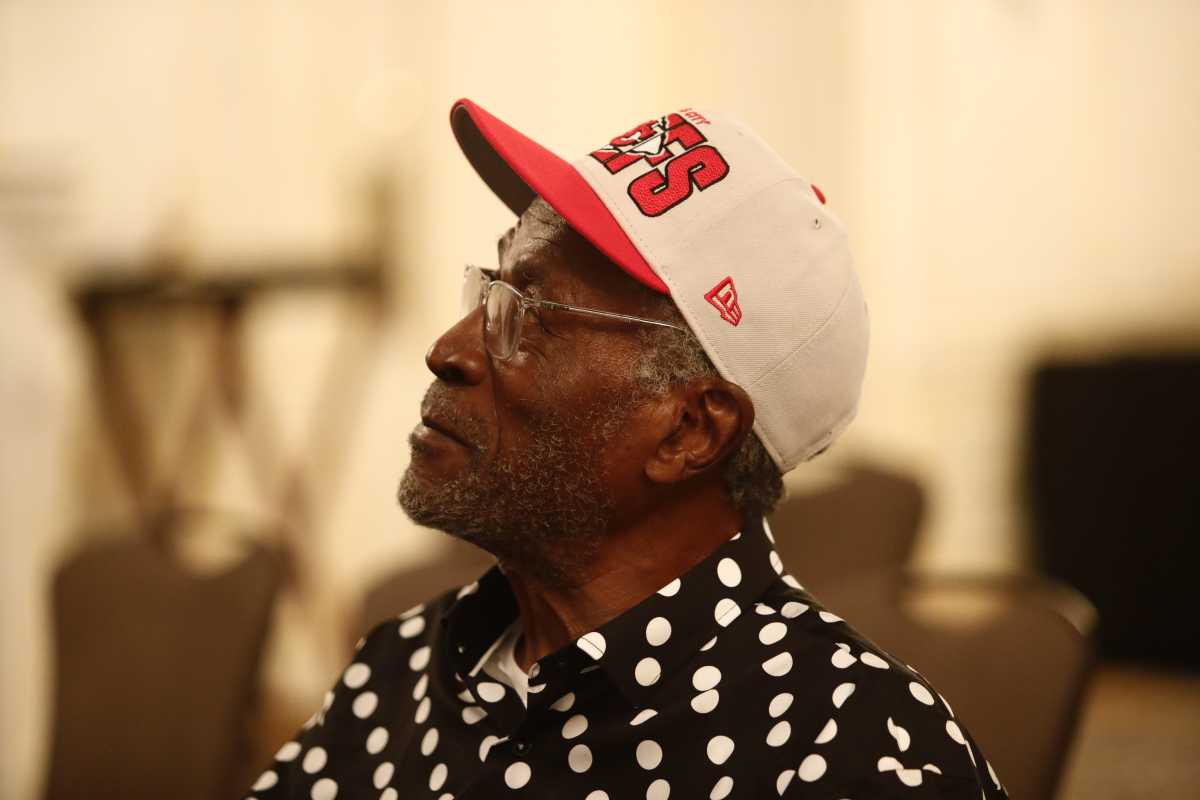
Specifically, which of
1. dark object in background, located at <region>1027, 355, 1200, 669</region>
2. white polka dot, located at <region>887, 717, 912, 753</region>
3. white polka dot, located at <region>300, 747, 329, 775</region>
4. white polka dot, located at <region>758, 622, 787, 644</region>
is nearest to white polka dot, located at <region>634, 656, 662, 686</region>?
white polka dot, located at <region>758, 622, 787, 644</region>

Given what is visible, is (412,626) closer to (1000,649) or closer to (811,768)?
(811,768)

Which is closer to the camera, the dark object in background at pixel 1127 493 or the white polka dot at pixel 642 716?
the white polka dot at pixel 642 716

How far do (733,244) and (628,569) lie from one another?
349mm

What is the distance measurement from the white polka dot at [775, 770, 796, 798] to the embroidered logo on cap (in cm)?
53

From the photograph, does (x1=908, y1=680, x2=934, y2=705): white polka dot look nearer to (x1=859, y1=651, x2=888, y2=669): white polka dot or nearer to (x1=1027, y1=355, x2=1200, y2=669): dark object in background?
(x1=859, y1=651, x2=888, y2=669): white polka dot

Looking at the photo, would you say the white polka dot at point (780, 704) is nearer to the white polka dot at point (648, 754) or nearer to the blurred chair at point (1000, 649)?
the white polka dot at point (648, 754)

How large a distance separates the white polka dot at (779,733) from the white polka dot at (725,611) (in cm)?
12

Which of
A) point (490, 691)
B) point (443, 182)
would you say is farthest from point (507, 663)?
point (443, 182)

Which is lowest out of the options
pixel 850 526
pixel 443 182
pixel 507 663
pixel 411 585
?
pixel 850 526

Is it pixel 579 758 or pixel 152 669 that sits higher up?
pixel 579 758

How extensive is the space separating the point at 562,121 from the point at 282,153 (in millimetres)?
999

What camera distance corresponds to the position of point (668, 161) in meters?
1.18

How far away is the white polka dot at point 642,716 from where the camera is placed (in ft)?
3.49

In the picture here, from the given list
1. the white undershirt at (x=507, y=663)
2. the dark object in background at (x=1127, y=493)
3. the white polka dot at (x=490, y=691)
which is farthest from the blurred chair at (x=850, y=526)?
the dark object in background at (x=1127, y=493)
